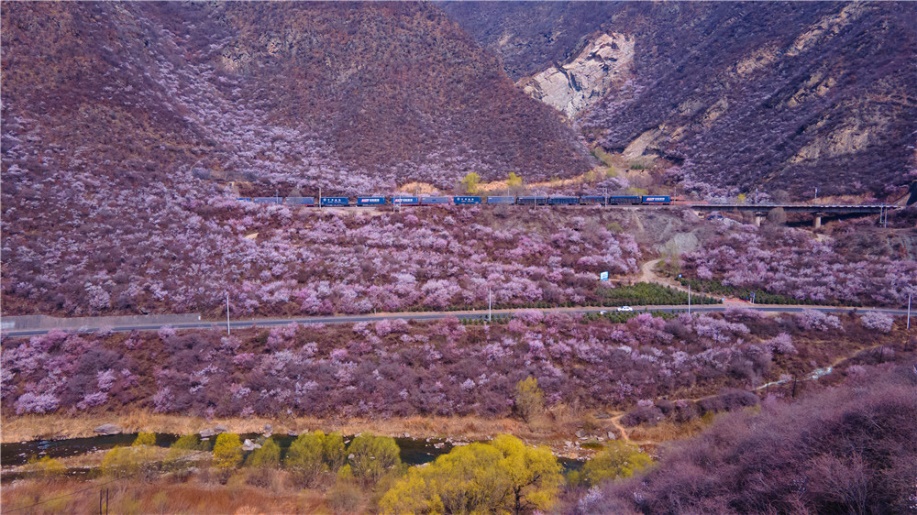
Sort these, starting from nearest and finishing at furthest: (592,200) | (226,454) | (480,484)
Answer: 1. (480,484)
2. (226,454)
3. (592,200)

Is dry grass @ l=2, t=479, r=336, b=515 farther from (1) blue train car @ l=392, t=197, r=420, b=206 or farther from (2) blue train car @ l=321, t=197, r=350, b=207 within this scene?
(1) blue train car @ l=392, t=197, r=420, b=206

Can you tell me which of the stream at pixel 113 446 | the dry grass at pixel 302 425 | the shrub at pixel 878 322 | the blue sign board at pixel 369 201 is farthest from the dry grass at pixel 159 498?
the shrub at pixel 878 322

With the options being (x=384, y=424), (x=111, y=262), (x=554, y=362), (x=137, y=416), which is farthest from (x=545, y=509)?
(x=111, y=262)

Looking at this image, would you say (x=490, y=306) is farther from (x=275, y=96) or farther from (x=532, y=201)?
(x=275, y=96)

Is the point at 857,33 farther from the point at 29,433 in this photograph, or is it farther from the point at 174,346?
the point at 29,433

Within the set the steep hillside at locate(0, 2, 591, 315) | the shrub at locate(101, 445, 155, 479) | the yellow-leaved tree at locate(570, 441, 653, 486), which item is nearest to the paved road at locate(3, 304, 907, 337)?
the steep hillside at locate(0, 2, 591, 315)

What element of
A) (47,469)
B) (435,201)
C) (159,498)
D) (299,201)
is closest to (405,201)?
(435,201)
